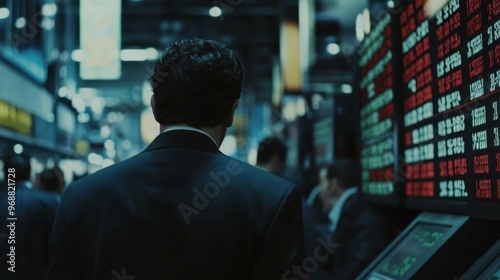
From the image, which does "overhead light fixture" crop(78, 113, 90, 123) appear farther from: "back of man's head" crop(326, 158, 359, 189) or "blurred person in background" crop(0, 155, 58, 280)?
"back of man's head" crop(326, 158, 359, 189)

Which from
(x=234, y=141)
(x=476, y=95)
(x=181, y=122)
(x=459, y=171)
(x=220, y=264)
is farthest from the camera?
(x=234, y=141)

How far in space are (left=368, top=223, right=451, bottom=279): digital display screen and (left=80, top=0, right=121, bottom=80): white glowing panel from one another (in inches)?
391

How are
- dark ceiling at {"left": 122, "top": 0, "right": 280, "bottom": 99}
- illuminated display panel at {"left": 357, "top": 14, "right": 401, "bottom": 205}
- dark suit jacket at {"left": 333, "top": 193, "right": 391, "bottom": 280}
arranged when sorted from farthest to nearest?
dark ceiling at {"left": 122, "top": 0, "right": 280, "bottom": 99}, dark suit jacket at {"left": 333, "top": 193, "right": 391, "bottom": 280}, illuminated display panel at {"left": 357, "top": 14, "right": 401, "bottom": 205}

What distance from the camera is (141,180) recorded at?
2047 millimetres

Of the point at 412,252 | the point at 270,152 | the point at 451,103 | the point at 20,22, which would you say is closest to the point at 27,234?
the point at 270,152

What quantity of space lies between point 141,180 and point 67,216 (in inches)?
8.8

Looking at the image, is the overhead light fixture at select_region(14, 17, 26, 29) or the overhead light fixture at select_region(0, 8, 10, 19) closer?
the overhead light fixture at select_region(0, 8, 10, 19)

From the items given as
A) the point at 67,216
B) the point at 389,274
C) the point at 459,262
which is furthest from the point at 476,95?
the point at 67,216

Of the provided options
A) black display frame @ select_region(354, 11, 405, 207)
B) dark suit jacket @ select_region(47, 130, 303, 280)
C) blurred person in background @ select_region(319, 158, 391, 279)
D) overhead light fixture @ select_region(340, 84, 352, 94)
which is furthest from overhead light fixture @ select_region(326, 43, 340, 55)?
dark suit jacket @ select_region(47, 130, 303, 280)

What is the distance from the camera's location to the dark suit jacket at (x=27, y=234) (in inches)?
220

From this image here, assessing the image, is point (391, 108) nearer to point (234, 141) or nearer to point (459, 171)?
point (459, 171)

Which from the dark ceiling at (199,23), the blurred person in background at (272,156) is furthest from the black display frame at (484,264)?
the dark ceiling at (199,23)

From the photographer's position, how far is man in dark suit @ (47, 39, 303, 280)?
1.96 meters

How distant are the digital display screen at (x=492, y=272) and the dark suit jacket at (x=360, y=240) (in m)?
1.95
